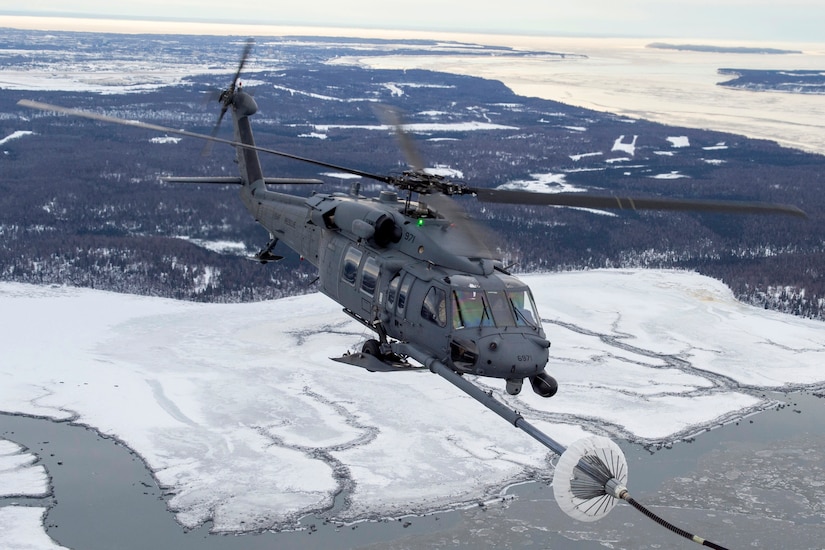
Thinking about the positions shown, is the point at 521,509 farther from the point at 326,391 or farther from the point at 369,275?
the point at 369,275

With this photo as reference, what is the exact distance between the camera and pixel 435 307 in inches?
971

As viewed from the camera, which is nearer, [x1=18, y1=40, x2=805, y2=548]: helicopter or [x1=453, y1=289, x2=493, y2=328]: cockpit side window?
[x1=18, y1=40, x2=805, y2=548]: helicopter

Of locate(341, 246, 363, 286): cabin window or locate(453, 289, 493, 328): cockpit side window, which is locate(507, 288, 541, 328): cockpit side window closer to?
locate(453, 289, 493, 328): cockpit side window

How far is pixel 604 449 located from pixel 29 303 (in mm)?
58795

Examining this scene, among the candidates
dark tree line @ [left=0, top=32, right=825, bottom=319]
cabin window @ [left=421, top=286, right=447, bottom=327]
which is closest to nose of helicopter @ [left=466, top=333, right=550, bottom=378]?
cabin window @ [left=421, top=286, right=447, bottom=327]

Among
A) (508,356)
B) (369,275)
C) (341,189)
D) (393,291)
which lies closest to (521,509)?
(369,275)

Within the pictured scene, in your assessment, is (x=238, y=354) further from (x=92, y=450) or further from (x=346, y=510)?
(x=346, y=510)

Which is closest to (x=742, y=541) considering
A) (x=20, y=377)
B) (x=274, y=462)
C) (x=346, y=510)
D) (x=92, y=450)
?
(x=346, y=510)

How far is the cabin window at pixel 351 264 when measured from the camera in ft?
91.7

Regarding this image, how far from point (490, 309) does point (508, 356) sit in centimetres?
148

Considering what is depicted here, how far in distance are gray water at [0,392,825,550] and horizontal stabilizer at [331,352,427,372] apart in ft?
52.0

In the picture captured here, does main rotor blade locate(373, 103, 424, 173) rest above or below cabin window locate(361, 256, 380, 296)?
above

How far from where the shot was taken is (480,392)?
70.6 feet

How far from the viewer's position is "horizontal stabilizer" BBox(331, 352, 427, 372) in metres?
25.5
